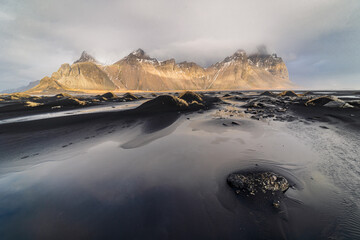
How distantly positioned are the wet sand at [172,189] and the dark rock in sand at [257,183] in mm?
246

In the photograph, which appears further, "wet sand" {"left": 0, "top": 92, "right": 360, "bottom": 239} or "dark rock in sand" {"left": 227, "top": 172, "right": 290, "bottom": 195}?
"dark rock in sand" {"left": 227, "top": 172, "right": 290, "bottom": 195}

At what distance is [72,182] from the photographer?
4.55 metres

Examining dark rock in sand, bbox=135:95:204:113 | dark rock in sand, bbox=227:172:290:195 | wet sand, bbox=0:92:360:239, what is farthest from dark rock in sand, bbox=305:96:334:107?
dark rock in sand, bbox=227:172:290:195

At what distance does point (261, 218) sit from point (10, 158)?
10.4m

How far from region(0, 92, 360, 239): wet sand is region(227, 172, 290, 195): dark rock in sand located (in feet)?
0.81

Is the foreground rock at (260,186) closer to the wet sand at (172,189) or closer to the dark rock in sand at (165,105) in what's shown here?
the wet sand at (172,189)

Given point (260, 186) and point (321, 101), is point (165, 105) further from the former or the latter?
point (321, 101)

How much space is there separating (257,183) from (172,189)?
2.61 meters

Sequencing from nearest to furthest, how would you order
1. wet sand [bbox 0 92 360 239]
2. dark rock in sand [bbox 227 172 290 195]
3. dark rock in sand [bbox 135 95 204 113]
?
wet sand [bbox 0 92 360 239] → dark rock in sand [bbox 227 172 290 195] → dark rock in sand [bbox 135 95 204 113]

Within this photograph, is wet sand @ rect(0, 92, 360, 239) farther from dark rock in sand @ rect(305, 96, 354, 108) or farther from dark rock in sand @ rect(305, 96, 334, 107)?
dark rock in sand @ rect(305, 96, 334, 107)

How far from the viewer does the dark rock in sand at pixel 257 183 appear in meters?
3.87

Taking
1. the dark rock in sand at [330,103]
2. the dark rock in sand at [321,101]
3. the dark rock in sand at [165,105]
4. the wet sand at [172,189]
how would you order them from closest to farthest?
the wet sand at [172,189], the dark rock in sand at [330,103], the dark rock in sand at [165,105], the dark rock in sand at [321,101]

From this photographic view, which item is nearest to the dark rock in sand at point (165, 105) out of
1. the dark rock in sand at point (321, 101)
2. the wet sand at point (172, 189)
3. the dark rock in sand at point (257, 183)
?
the wet sand at point (172, 189)

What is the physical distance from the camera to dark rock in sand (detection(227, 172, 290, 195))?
12.7ft
